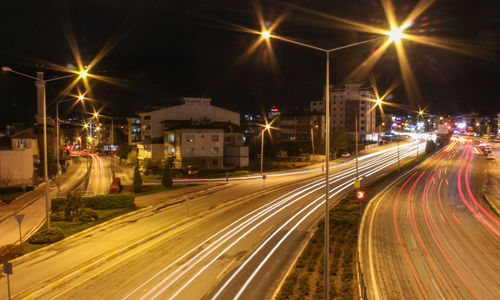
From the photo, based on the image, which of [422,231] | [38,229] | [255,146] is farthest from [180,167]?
[422,231]

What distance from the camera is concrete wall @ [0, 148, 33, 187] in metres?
33.8

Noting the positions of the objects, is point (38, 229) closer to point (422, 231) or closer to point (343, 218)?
point (343, 218)

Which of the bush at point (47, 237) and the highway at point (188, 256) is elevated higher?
the bush at point (47, 237)

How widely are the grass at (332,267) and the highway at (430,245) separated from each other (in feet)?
2.15

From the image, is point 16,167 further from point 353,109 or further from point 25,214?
point 353,109

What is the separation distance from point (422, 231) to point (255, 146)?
5143 centimetres

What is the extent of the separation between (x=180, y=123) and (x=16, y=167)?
97.2 ft

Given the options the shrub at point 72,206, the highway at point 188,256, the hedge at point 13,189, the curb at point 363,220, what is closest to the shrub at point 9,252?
the highway at point 188,256

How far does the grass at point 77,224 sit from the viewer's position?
1566cm

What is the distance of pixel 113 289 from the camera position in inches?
448

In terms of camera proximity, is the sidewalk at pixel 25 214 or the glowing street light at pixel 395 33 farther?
the sidewalk at pixel 25 214

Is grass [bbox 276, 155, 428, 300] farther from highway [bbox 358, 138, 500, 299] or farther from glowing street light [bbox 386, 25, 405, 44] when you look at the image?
glowing street light [bbox 386, 25, 405, 44]

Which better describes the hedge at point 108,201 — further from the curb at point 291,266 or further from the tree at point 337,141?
the tree at point 337,141

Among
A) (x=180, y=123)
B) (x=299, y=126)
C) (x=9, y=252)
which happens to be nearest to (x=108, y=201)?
(x=9, y=252)
